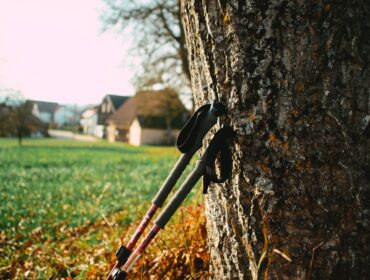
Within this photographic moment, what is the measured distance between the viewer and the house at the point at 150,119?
35.4 meters

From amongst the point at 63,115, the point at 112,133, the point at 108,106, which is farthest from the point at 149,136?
the point at 63,115

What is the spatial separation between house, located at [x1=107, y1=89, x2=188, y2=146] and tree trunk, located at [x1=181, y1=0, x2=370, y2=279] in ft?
95.3

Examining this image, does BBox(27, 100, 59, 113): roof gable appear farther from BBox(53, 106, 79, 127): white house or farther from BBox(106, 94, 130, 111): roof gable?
BBox(106, 94, 130, 111): roof gable

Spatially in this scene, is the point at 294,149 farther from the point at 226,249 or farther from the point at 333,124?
the point at 226,249

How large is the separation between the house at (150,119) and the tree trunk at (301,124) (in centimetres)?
2905

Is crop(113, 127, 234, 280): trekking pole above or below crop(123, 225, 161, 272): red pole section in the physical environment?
above

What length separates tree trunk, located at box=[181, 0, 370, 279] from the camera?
4.50 feet

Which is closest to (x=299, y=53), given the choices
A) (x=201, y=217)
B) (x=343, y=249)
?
(x=343, y=249)

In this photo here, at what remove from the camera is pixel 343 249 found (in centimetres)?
142

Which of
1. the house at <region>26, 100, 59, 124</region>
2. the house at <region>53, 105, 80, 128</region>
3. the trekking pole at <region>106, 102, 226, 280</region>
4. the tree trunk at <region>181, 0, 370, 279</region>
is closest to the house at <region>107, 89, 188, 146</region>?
the trekking pole at <region>106, 102, 226, 280</region>

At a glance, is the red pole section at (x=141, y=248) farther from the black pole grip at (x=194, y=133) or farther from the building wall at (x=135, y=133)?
the building wall at (x=135, y=133)

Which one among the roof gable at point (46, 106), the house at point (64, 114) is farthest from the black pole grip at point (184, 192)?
the roof gable at point (46, 106)

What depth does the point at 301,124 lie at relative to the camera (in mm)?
1425

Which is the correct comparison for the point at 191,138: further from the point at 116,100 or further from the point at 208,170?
the point at 116,100
